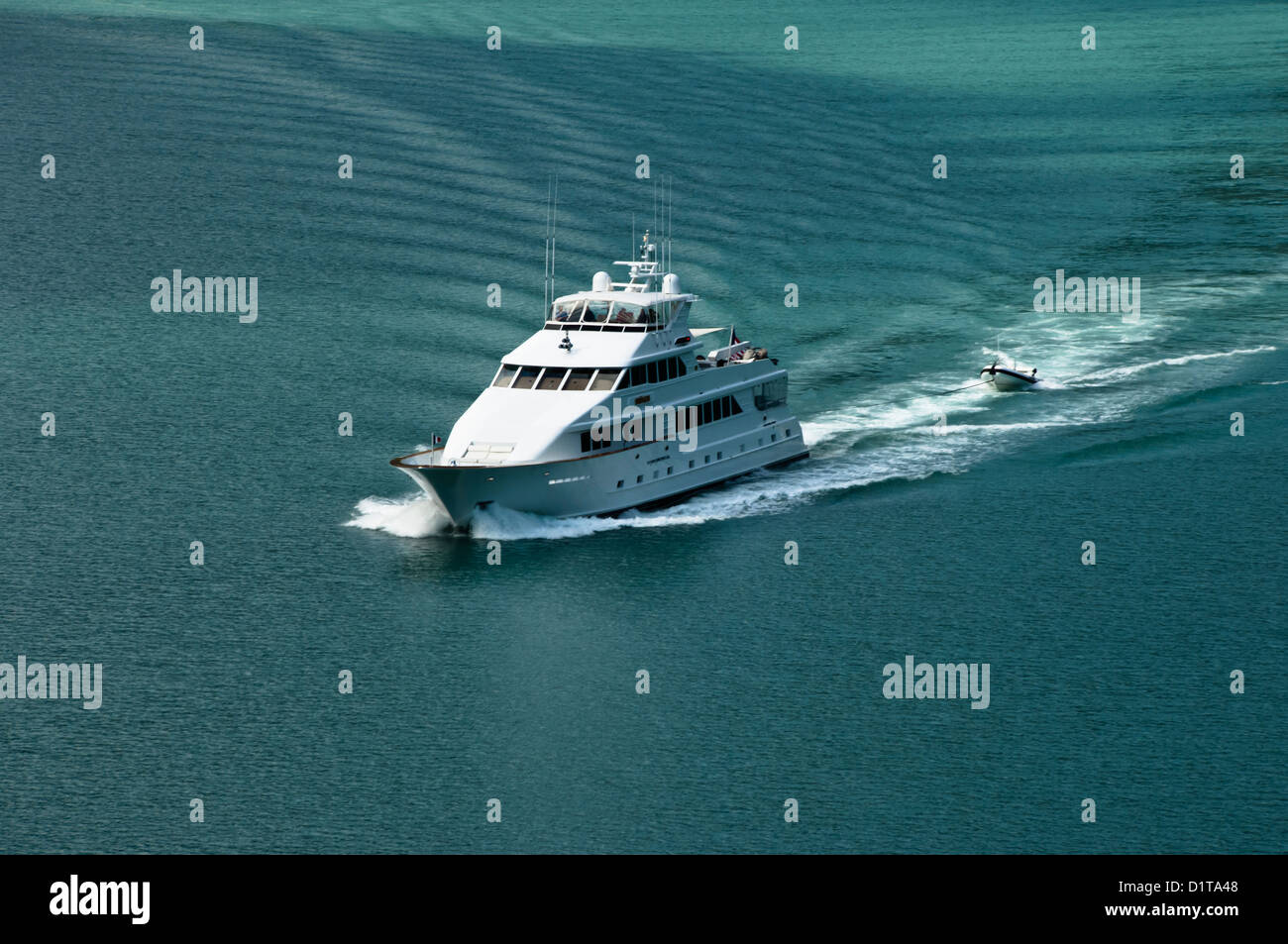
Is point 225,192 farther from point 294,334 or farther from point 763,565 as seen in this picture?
point 763,565

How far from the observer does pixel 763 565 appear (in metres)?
72.6

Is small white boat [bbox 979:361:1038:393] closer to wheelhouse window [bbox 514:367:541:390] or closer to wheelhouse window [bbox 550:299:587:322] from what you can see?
wheelhouse window [bbox 550:299:587:322]

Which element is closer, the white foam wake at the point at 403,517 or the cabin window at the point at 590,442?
the white foam wake at the point at 403,517

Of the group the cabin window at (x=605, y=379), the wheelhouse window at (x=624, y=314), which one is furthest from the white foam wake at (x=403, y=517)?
the wheelhouse window at (x=624, y=314)

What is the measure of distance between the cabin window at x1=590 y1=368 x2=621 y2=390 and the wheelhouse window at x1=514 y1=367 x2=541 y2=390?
2.41 metres

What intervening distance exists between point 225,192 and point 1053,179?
57.3 metres

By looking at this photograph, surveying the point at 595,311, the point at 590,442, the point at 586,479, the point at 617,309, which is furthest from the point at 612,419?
the point at 595,311

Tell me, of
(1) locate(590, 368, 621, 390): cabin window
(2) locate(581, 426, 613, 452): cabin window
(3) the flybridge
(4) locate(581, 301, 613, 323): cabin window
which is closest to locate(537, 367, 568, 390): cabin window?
(1) locate(590, 368, 621, 390): cabin window

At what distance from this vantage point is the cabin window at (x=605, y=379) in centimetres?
7744

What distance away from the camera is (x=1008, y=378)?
303 feet

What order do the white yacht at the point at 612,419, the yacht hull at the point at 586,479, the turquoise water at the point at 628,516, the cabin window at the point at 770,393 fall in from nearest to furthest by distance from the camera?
the turquoise water at the point at 628,516 < the yacht hull at the point at 586,479 < the white yacht at the point at 612,419 < the cabin window at the point at 770,393

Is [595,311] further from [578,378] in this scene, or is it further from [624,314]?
[578,378]

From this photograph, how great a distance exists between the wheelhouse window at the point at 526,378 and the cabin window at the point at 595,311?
175 inches

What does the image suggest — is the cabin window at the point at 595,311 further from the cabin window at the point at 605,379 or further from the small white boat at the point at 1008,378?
the small white boat at the point at 1008,378
